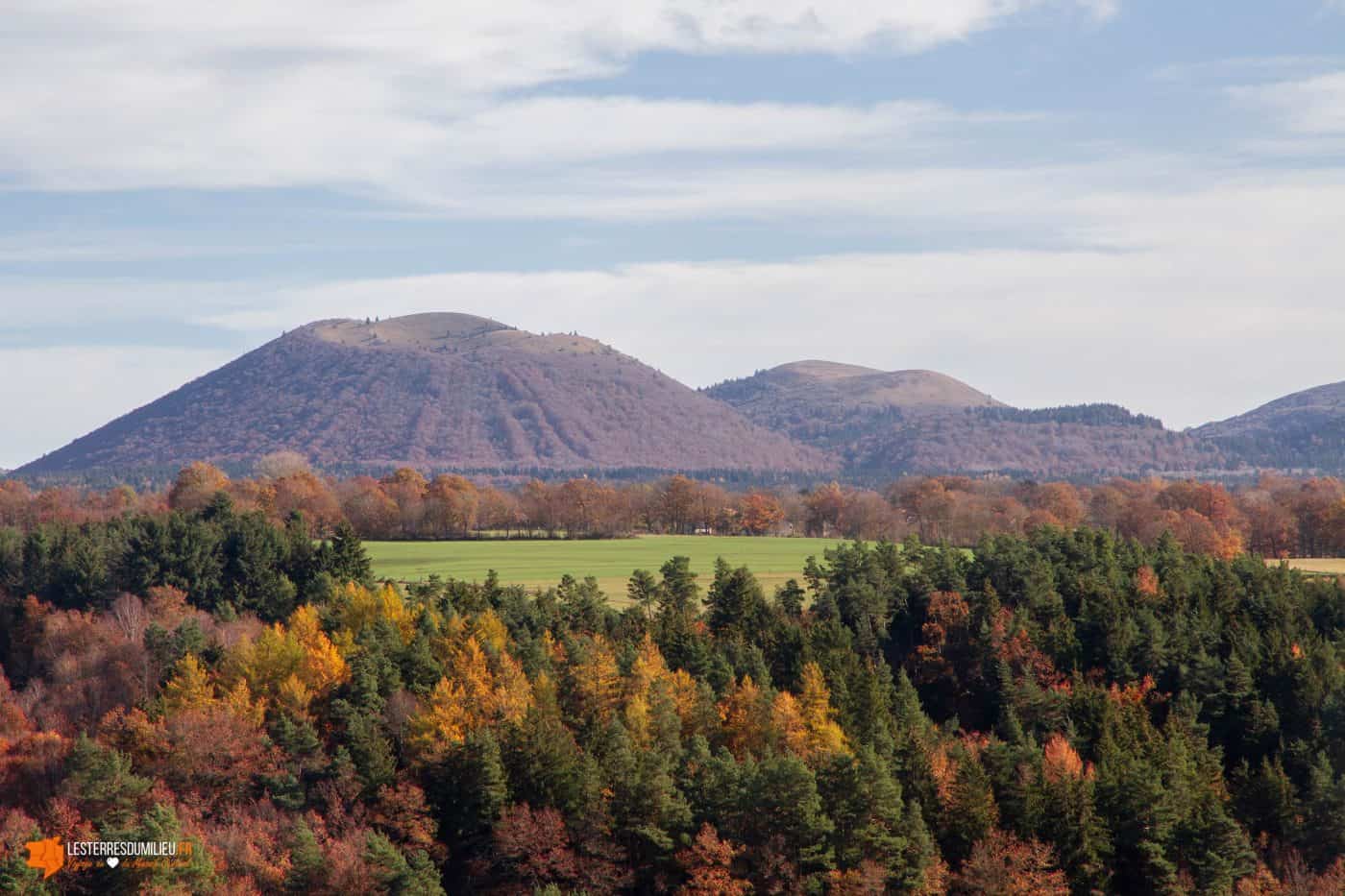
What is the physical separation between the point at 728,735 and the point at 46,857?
35.1 metres

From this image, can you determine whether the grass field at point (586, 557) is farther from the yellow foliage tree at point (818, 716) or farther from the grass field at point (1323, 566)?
the grass field at point (1323, 566)

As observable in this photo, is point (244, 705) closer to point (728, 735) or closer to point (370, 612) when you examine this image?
point (370, 612)

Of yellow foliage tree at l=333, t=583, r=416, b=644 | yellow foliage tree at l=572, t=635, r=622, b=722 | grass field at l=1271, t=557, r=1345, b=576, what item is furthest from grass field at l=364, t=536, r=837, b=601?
grass field at l=1271, t=557, r=1345, b=576

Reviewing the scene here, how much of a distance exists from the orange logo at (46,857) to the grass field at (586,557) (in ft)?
196

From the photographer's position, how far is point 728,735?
78375mm

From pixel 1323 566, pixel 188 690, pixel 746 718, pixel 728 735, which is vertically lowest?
pixel 728 735

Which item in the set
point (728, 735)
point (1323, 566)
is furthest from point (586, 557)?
point (728, 735)

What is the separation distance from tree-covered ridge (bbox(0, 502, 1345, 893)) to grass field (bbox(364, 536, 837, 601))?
23.3 metres

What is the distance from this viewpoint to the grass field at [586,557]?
134875 millimetres

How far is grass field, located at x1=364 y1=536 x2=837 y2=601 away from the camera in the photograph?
443 feet

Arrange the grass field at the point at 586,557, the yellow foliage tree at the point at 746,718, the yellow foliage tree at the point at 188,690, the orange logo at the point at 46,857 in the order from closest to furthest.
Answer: the orange logo at the point at 46,857
the yellow foliage tree at the point at 746,718
the yellow foliage tree at the point at 188,690
the grass field at the point at 586,557

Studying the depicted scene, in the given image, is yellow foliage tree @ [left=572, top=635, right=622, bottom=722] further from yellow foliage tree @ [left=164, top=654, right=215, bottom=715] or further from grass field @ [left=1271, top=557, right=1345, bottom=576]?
grass field @ [left=1271, top=557, right=1345, bottom=576]

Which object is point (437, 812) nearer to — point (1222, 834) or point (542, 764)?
point (542, 764)

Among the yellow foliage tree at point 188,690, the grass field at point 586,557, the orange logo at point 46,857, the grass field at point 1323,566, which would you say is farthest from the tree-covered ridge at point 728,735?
the grass field at point 1323,566
